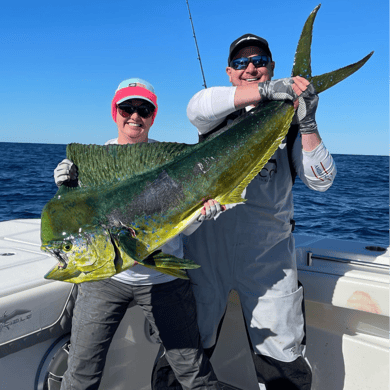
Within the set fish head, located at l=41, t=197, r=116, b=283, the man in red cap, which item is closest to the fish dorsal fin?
fish head, located at l=41, t=197, r=116, b=283

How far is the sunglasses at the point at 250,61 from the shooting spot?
7.24 feet

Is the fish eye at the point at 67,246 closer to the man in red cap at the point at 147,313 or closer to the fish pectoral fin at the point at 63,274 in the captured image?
the fish pectoral fin at the point at 63,274

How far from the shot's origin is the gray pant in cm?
205

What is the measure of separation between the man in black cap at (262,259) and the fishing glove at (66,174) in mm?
714

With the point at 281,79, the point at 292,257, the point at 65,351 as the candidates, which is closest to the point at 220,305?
the point at 292,257

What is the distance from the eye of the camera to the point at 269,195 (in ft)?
7.22

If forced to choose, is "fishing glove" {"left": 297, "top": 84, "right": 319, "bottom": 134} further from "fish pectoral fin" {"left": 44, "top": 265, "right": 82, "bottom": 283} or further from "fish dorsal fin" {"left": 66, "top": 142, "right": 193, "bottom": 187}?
"fish pectoral fin" {"left": 44, "top": 265, "right": 82, "bottom": 283}

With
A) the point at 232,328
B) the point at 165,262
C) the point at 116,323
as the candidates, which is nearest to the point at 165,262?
the point at 165,262

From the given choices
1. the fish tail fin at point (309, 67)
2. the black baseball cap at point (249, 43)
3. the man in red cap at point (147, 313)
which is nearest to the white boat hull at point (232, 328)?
the man in red cap at point (147, 313)

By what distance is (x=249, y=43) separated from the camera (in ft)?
7.27

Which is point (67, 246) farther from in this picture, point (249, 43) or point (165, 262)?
point (249, 43)

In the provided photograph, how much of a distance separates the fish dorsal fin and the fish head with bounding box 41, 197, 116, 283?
25 centimetres

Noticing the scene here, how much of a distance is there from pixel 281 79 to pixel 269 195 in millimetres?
654

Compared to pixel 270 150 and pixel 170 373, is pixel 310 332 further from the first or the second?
pixel 270 150
